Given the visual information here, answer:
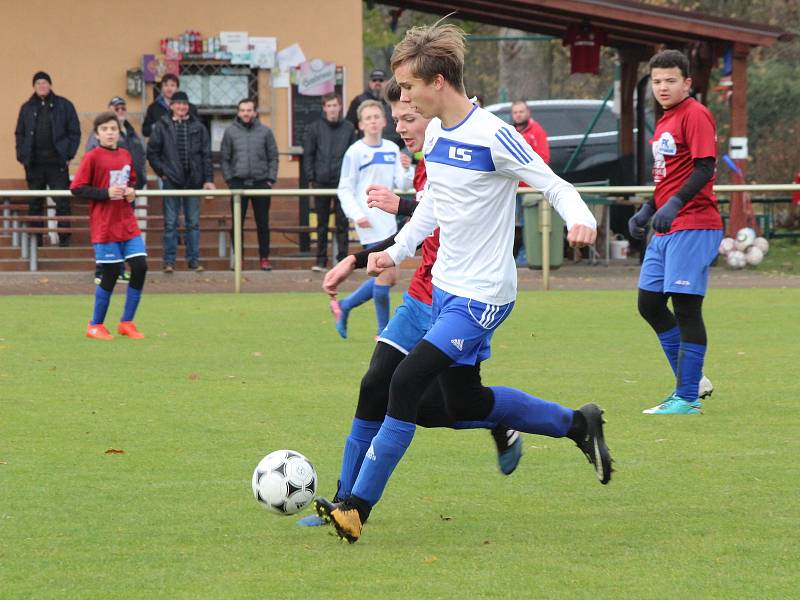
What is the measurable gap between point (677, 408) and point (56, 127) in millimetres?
12361

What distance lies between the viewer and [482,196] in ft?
17.6

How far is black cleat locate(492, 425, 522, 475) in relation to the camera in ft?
20.1

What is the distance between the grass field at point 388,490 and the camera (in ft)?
15.7

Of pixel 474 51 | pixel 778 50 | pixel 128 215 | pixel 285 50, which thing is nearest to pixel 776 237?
pixel 285 50

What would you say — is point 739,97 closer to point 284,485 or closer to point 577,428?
point 577,428

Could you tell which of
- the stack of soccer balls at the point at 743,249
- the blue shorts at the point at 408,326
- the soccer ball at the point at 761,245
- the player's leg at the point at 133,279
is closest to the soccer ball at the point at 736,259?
the stack of soccer balls at the point at 743,249

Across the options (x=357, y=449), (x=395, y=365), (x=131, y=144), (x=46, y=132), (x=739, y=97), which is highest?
(x=739, y=97)

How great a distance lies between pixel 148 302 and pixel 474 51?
31.8 metres

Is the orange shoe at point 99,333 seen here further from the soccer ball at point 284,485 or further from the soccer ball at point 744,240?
the soccer ball at point 744,240

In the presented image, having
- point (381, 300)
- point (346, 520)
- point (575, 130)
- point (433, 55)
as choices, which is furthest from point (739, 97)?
point (346, 520)

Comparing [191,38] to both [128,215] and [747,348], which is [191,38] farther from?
[747,348]

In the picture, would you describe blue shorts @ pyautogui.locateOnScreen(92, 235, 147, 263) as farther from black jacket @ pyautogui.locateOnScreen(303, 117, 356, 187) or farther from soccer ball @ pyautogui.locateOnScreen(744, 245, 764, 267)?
soccer ball @ pyautogui.locateOnScreen(744, 245, 764, 267)

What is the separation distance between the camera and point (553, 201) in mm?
5379

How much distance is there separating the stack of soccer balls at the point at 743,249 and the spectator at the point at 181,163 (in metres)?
6.78
